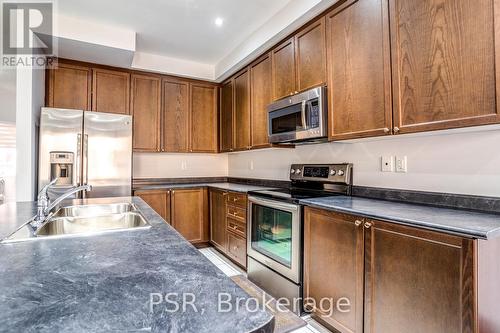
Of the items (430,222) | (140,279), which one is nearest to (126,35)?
(140,279)

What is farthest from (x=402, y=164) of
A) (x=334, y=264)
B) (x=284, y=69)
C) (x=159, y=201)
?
(x=159, y=201)

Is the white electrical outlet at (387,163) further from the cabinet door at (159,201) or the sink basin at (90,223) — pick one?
the cabinet door at (159,201)

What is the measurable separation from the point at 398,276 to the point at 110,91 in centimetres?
369

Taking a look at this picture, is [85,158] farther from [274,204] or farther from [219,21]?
[274,204]

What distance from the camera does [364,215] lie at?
1547 mm

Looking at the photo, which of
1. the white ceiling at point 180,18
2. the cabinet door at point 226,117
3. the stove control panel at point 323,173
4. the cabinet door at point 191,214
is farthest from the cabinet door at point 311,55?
the cabinet door at point 191,214

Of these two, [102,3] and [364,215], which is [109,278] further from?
[102,3]

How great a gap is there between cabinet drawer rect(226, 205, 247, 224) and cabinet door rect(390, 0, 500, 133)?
1754 millimetres

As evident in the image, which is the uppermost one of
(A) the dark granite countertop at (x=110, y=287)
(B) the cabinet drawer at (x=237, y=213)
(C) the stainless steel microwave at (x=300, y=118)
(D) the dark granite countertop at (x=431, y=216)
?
(C) the stainless steel microwave at (x=300, y=118)

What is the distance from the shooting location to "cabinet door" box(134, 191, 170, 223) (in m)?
3.41

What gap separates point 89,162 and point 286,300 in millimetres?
2548

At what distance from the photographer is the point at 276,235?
2.36 meters

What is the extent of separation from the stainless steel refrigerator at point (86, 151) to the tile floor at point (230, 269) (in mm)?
1321

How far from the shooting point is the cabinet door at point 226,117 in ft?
12.5
